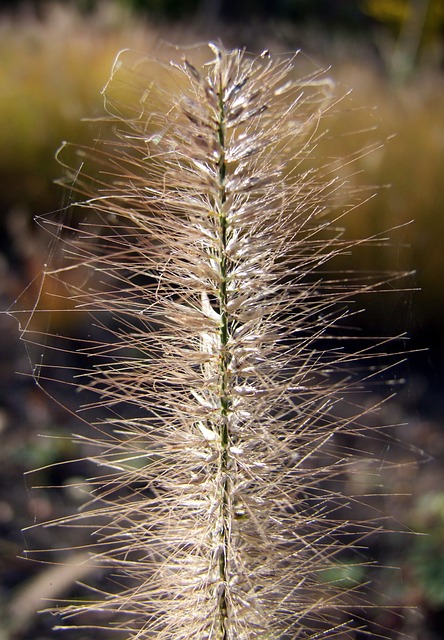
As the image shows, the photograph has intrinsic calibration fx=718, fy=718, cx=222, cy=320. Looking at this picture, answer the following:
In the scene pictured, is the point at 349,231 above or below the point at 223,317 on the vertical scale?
below

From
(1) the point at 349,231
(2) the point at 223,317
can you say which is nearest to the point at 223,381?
(2) the point at 223,317

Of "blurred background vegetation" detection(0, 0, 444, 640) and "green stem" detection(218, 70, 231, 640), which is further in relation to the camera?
"blurred background vegetation" detection(0, 0, 444, 640)

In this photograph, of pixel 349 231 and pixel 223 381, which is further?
pixel 349 231

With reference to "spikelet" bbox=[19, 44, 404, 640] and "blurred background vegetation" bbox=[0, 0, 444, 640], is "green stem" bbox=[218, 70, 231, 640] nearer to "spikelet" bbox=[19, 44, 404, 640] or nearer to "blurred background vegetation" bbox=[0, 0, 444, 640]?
"spikelet" bbox=[19, 44, 404, 640]

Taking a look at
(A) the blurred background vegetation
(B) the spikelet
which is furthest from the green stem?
(A) the blurred background vegetation

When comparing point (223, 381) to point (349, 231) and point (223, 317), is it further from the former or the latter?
point (349, 231)

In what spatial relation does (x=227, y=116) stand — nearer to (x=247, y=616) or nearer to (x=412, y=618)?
(x=247, y=616)

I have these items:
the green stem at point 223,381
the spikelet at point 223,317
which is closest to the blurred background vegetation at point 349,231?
the spikelet at point 223,317

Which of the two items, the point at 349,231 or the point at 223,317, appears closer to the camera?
the point at 223,317

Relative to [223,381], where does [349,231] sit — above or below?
below
